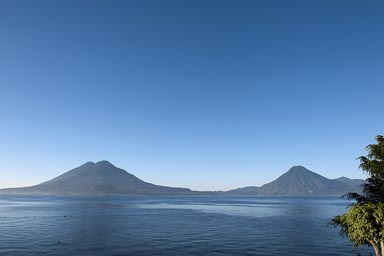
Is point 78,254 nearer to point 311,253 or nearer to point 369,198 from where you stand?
point 311,253

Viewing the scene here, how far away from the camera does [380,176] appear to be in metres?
33.6

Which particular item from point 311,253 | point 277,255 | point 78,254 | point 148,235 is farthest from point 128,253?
point 311,253

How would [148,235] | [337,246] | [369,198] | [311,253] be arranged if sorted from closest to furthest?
1. [369,198]
2. [311,253]
3. [337,246]
4. [148,235]

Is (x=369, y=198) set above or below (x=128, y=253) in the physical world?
above

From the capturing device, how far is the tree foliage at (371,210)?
102 feet

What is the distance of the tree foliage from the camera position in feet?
102

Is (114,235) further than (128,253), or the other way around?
(114,235)

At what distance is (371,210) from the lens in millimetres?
31766

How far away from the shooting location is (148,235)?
271 ft

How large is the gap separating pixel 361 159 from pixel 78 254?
168 feet

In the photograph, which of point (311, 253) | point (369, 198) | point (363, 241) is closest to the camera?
point (363, 241)

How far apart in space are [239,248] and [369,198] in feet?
122

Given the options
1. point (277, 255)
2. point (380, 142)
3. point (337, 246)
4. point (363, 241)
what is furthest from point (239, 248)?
point (380, 142)

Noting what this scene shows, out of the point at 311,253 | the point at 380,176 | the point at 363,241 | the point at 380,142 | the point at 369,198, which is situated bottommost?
the point at 311,253
